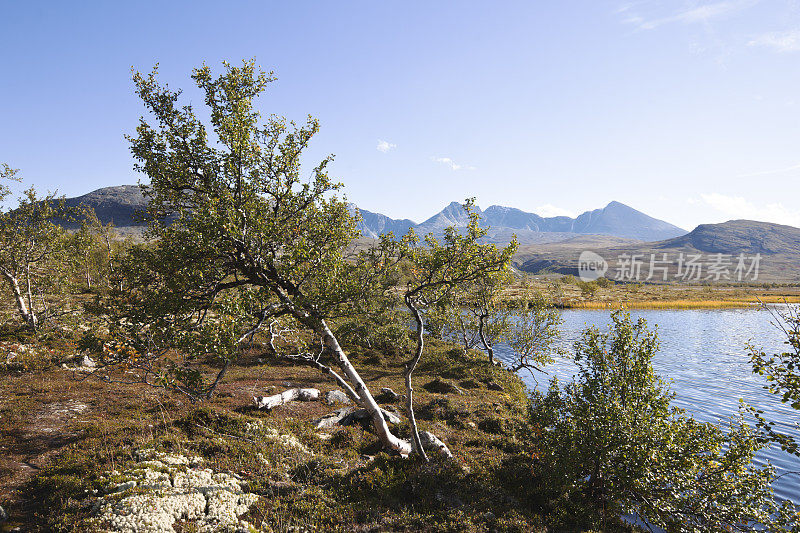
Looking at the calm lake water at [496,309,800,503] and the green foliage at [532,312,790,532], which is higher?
the green foliage at [532,312,790,532]

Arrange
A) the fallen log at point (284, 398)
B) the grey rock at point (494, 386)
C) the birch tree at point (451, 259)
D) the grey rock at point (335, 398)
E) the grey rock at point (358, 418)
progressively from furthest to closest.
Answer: the grey rock at point (494, 386) < the grey rock at point (335, 398) < the fallen log at point (284, 398) < the grey rock at point (358, 418) < the birch tree at point (451, 259)

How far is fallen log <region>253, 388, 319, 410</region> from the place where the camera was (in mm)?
24486

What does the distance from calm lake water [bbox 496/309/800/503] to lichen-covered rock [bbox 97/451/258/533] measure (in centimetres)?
2032

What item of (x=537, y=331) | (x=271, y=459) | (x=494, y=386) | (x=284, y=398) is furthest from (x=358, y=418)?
(x=537, y=331)

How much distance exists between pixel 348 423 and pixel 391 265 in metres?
12.5

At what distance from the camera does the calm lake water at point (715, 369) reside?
31.0m

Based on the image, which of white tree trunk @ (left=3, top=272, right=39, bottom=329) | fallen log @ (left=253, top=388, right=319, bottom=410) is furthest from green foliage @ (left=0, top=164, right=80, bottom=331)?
fallen log @ (left=253, top=388, right=319, bottom=410)

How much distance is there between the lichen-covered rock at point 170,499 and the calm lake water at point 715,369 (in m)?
20.3

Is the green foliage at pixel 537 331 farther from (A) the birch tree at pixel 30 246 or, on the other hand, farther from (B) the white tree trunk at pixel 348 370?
(A) the birch tree at pixel 30 246

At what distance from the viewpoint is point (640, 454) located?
14.4 meters

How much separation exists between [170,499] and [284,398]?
14.2 meters

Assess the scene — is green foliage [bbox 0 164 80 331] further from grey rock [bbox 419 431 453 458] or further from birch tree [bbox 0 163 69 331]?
grey rock [bbox 419 431 453 458]

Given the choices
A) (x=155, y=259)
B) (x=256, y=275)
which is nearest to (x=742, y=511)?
(x=256, y=275)

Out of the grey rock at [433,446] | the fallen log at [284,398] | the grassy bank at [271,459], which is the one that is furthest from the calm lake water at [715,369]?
the fallen log at [284,398]
